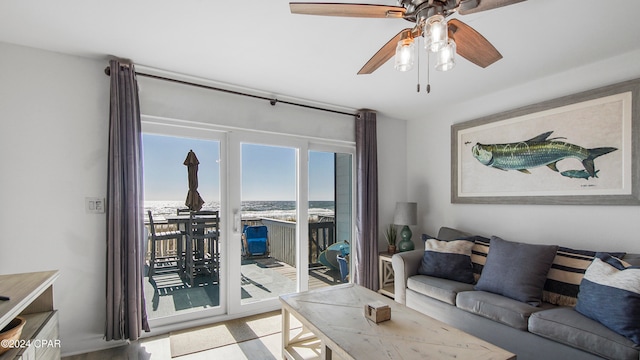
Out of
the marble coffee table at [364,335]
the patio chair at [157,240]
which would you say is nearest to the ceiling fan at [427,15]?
the marble coffee table at [364,335]

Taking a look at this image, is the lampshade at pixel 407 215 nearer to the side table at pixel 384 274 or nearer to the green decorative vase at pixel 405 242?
the green decorative vase at pixel 405 242

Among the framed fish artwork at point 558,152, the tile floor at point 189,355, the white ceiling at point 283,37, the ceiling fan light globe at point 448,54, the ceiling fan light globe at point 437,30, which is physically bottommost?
the tile floor at point 189,355

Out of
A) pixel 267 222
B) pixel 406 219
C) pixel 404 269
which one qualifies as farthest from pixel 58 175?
pixel 406 219

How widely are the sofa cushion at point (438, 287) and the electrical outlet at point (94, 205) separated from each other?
285cm

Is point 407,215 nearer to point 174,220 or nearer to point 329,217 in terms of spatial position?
point 329,217

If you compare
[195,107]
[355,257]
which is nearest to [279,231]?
[355,257]

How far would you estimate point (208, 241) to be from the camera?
3.09 m

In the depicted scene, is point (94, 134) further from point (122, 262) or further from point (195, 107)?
point (122, 262)

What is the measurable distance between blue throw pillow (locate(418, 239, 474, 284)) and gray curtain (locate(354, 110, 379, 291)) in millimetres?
805

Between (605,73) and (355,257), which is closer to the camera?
(605,73)

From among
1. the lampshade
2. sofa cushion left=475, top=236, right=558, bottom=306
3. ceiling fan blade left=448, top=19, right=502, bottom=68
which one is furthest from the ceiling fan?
the lampshade

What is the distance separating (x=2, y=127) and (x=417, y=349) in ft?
→ 10.4

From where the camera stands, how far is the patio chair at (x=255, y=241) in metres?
3.25

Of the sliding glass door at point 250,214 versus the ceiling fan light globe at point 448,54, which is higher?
the ceiling fan light globe at point 448,54
